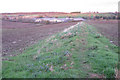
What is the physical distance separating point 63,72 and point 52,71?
1.51 feet

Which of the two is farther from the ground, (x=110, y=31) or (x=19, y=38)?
(x=110, y=31)

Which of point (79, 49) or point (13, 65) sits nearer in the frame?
point (13, 65)

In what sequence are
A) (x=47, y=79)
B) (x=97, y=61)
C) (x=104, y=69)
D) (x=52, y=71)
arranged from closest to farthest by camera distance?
(x=47, y=79)
(x=52, y=71)
(x=104, y=69)
(x=97, y=61)

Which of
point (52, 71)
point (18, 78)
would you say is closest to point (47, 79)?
point (52, 71)

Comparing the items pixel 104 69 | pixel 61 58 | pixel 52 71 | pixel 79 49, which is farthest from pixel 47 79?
pixel 79 49

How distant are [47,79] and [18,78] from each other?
1.26 m

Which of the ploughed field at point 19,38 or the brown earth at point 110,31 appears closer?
the ploughed field at point 19,38

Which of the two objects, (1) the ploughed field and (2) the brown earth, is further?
(2) the brown earth

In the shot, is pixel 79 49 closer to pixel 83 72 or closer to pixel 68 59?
pixel 68 59

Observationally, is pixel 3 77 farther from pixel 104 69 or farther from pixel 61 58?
pixel 104 69

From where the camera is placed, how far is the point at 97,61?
22.4 ft

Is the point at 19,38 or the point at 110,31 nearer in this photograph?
the point at 19,38

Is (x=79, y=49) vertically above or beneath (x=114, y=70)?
above

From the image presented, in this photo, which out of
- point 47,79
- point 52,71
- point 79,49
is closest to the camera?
point 47,79
